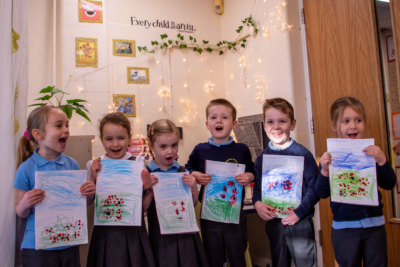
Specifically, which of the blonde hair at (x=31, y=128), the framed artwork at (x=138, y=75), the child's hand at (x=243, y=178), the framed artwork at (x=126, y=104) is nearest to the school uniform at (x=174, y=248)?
the child's hand at (x=243, y=178)

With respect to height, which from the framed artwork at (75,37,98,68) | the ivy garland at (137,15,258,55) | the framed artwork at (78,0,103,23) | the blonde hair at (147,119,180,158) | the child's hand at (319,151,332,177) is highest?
the framed artwork at (78,0,103,23)

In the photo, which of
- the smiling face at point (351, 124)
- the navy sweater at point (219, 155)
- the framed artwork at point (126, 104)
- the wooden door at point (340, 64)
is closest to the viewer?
the smiling face at point (351, 124)

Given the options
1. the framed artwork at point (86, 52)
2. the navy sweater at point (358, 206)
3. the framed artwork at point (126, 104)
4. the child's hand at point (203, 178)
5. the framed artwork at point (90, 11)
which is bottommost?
the navy sweater at point (358, 206)

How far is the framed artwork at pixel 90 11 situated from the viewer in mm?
3189

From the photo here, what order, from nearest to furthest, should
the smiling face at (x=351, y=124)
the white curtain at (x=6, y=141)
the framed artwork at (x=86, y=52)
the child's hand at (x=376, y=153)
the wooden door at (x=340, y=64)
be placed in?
the white curtain at (x=6, y=141) < the child's hand at (x=376, y=153) < the smiling face at (x=351, y=124) < the wooden door at (x=340, y=64) < the framed artwork at (x=86, y=52)

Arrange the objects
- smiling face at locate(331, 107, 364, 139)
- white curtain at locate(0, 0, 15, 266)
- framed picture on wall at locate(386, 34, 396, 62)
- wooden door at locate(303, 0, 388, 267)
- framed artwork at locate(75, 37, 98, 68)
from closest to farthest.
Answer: white curtain at locate(0, 0, 15, 266)
smiling face at locate(331, 107, 364, 139)
framed picture on wall at locate(386, 34, 396, 62)
wooden door at locate(303, 0, 388, 267)
framed artwork at locate(75, 37, 98, 68)

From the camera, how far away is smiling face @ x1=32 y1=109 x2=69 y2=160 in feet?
4.63

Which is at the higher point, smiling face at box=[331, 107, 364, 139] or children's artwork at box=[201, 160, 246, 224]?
smiling face at box=[331, 107, 364, 139]

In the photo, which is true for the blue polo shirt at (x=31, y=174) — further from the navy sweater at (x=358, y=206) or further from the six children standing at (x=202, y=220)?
the navy sweater at (x=358, y=206)

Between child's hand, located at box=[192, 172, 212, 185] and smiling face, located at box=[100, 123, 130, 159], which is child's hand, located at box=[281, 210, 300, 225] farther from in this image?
smiling face, located at box=[100, 123, 130, 159]

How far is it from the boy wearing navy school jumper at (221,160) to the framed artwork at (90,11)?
2169 millimetres

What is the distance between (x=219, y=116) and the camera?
1.79 metres

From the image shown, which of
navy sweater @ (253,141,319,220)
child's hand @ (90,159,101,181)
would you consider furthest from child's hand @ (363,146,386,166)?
child's hand @ (90,159,101,181)

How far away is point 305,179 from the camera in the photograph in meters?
1.59
